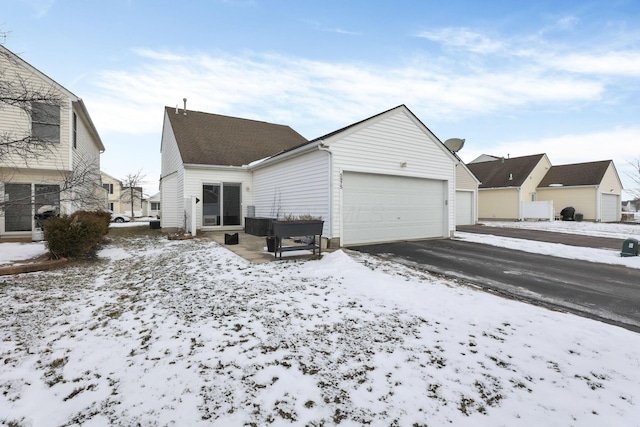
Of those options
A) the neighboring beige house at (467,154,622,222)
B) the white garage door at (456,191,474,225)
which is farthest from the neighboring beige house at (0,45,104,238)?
the neighboring beige house at (467,154,622,222)

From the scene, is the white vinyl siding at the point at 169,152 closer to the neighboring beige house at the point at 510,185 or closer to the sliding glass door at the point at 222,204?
the sliding glass door at the point at 222,204

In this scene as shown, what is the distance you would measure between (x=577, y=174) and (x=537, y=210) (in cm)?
600

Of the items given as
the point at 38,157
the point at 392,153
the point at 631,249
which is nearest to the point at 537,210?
the point at 631,249

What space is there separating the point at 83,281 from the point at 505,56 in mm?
16488

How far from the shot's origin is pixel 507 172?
2561 centimetres

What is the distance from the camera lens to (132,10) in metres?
9.71

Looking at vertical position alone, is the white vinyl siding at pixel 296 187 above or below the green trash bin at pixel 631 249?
above

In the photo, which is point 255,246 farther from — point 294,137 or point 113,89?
point 294,137

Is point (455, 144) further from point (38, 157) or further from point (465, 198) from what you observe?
point (38, 157)

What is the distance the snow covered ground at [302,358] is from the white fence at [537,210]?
23.0 meters

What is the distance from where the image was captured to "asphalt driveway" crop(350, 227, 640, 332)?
4383 millimetres

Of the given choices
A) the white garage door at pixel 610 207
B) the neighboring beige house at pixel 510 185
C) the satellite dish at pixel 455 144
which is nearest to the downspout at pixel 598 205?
the white garage door at pixel 610 207

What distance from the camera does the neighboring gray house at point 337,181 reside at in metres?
8.97

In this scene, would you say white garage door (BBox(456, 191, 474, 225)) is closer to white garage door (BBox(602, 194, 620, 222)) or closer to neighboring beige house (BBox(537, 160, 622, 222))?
neighboring beige house (BBox(537, 160, 622, 222))
